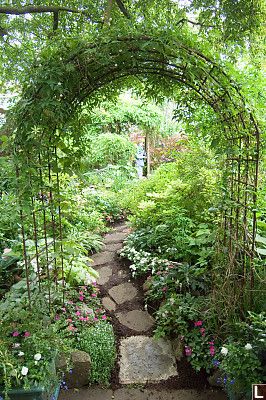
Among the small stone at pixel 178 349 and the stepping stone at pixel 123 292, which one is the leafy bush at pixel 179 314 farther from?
the stepping stone at pixel 123 292

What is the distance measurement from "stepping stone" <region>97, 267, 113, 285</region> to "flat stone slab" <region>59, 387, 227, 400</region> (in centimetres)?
136

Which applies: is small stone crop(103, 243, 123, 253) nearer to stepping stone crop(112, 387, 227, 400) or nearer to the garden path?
the garden path

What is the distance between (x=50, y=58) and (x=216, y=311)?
77.8 inches

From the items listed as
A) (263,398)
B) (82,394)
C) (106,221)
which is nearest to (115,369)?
(82,394)

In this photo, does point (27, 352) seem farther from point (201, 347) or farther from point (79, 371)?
point (201, 347)

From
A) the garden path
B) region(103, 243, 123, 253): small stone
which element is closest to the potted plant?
the garden path

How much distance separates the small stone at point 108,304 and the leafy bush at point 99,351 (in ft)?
2.01

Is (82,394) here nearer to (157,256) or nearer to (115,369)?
(115,369)

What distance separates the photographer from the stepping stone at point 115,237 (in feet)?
15.0

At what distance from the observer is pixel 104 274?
3.63 m

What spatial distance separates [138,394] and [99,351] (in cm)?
→ 38

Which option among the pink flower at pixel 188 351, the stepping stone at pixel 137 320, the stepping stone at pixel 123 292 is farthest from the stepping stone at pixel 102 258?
the pink flower at pixel 188 351

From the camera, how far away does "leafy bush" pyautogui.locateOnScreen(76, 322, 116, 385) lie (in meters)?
2.21

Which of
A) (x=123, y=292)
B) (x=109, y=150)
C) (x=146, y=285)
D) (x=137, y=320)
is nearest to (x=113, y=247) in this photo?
(x=123, y=292)
